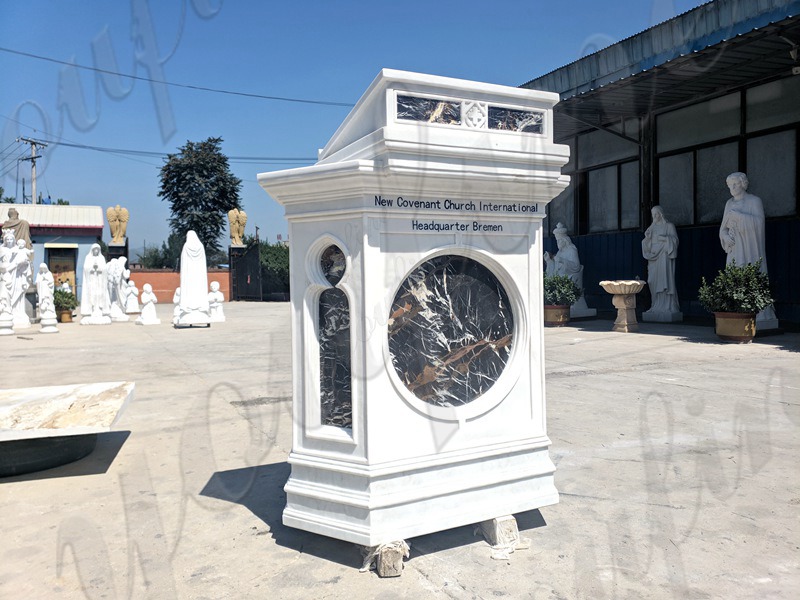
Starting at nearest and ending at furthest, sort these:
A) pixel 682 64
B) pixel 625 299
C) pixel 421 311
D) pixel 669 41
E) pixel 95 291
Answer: pixel 421 311 < pixel 682 64 < pixel 625 299 < pixel 669 41 < pixel 95 291

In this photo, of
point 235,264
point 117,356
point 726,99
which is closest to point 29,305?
point 117,356

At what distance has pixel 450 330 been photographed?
3.32 meters

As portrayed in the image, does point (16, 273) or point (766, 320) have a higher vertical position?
point (16, 273)

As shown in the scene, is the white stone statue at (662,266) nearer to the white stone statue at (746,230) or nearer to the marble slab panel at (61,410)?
the white stone statue at (746,230)

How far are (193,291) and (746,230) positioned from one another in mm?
13399

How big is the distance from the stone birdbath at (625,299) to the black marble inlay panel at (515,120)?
10408 millimetres

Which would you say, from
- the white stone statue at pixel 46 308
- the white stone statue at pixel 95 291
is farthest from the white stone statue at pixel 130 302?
the white stone statue at pixel 46 308

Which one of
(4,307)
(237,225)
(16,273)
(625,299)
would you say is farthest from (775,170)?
(237,225)

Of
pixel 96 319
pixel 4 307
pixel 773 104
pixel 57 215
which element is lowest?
pixel 96 319

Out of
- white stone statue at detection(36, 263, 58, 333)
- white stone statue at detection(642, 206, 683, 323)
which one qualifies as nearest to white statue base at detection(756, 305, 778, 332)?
white stone statue at detection(642, 206, 683, 323)

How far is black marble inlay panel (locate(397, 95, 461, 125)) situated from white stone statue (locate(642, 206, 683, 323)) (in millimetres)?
12623

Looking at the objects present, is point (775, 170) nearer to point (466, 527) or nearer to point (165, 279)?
point (466, 527)

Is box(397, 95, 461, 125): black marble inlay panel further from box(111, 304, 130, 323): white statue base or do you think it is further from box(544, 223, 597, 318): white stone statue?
box(111, 304, 130, 323): white statue base

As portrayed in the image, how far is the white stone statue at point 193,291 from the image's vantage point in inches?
691
